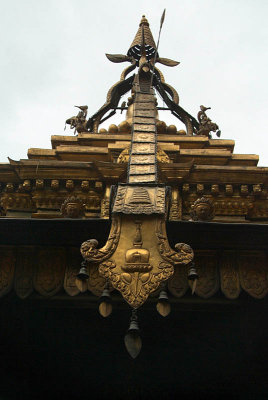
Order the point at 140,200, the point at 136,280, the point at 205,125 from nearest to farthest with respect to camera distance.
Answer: the point at 136,280 < the point at 140,200 < the point at 205,125

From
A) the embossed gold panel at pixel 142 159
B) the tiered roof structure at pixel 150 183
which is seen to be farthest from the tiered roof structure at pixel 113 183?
the embossed gold panel at pixel 142 159

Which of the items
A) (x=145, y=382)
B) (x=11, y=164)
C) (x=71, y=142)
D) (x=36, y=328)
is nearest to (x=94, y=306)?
(x=36, y=328)

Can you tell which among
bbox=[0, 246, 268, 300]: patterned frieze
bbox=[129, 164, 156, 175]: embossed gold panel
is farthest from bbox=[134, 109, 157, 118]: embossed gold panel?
bbox=[0, 246, 268, 300]: patterned frieze

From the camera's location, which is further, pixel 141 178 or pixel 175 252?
pixel 141 178

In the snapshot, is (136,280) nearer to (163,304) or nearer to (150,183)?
(163,304)

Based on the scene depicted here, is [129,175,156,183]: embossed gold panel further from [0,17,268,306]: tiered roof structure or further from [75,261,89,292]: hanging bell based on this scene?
[75,261,89,292]: hanging bell

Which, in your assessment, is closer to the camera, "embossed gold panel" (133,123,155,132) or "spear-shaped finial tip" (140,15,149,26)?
"embossed gold panel" (133,123,155,132)

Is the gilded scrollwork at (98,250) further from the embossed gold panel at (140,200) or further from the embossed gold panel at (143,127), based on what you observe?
the embossed gold panel at (143,127)

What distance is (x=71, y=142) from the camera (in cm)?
1048

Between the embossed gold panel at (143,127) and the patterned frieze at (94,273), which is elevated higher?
the embossed gold panel at (143,127)

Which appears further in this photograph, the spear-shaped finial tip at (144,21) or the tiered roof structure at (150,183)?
the spear-shaped finial tip at (144,21)

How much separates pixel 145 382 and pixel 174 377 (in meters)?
0.32

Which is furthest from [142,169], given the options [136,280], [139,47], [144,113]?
[139,47]

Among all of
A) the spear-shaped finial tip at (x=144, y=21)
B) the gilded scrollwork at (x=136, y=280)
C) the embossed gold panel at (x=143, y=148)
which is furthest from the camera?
the spear-shaped finial tip at (x=144, y=21)
